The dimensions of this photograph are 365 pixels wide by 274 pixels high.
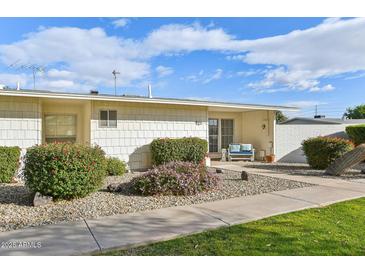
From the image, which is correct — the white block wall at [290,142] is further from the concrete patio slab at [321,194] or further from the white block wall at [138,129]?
the concrete patio slab at [321,194]

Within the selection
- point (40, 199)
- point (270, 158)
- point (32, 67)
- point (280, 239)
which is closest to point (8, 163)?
point (40, 199)

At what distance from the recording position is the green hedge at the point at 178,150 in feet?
36.8

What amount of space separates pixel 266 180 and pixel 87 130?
258 inches

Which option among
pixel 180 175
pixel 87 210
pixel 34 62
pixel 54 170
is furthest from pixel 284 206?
pixel 34 62

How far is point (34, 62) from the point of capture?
1412 centimetres

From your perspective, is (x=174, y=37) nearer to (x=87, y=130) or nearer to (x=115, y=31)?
(x=115, y=31)

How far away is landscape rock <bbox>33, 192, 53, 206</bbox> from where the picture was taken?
5824 millimetres

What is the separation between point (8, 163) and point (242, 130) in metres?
11.6

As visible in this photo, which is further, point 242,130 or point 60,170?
point 242,130

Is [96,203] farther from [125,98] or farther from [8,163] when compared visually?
[125,98]

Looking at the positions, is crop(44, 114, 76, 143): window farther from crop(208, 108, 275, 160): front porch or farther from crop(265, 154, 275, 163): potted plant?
crop(265, 154, 275, 163): potted plant

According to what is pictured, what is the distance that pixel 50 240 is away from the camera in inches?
154

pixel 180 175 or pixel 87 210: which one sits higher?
pixel 180 175

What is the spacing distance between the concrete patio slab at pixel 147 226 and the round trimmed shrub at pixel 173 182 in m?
1.29
